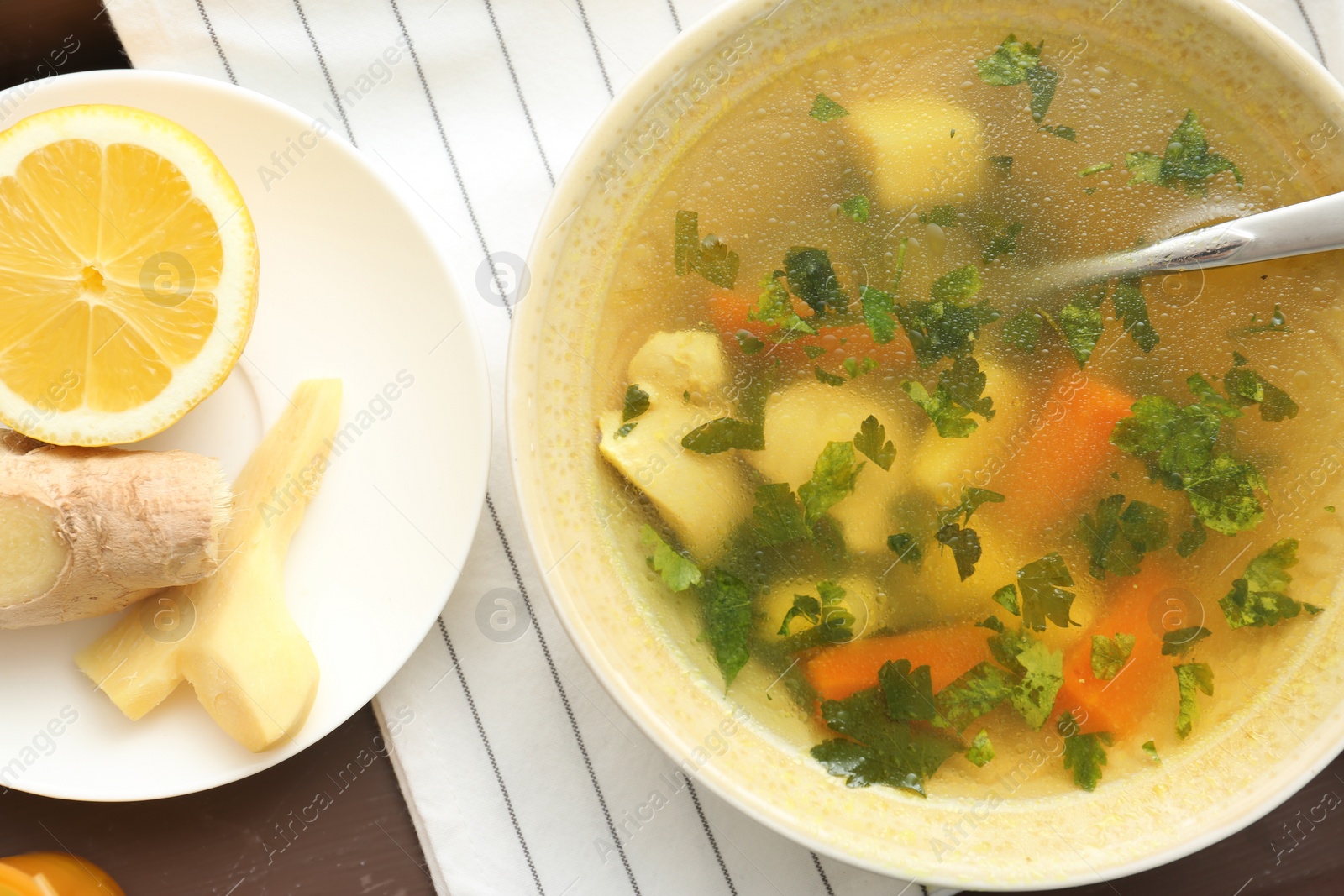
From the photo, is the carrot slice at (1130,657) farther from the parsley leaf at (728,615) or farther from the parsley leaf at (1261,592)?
the parsley leaf at (728,615)

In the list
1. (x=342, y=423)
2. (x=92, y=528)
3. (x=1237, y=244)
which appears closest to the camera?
(x=1237, y=244)

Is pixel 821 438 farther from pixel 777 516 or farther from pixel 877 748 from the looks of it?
pixel 877 748

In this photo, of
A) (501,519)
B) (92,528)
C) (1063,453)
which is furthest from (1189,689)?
(92,528)

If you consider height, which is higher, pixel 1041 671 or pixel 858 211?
pixel 858 211

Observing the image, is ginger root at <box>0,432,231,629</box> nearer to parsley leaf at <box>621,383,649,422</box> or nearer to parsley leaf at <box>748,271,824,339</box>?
parsley leaf at <box>621,383,649,422</box>

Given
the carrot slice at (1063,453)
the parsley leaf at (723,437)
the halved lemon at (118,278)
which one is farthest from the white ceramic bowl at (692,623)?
the halved lemon at (118,278)
